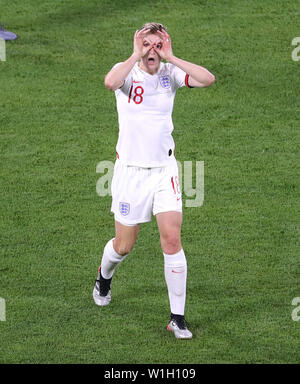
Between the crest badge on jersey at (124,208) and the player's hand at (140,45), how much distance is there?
1241 millimetres

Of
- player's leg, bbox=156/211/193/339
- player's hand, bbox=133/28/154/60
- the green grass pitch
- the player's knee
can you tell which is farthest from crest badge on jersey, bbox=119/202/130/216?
Result: player's hand, bbox=133/28/154/60

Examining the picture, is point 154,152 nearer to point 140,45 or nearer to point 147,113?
point 147,113

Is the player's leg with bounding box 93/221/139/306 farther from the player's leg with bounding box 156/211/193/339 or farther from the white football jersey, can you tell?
the white football jersey

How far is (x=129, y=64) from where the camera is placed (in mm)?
8625

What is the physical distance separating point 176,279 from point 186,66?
1727 millimetres

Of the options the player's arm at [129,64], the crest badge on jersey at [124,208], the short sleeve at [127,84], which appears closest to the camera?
the player's arm at [129,64]

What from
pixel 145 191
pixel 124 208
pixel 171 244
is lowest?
pixel 171 244

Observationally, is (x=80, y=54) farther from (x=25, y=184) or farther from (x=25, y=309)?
(x=25, y=309)

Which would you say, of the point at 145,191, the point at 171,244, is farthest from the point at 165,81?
the point at 171,244

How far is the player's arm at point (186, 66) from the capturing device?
28.4 ft

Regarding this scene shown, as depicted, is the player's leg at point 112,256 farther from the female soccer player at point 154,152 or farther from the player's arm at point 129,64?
the player's arm at point 129,64

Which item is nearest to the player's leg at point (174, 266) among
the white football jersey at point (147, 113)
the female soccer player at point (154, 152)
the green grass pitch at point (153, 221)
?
the female soccer player at point (154, 152)

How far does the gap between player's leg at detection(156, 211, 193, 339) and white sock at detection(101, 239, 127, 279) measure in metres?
0.56

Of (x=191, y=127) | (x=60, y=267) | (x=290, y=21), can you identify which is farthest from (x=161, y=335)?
(x=290, y=21)
